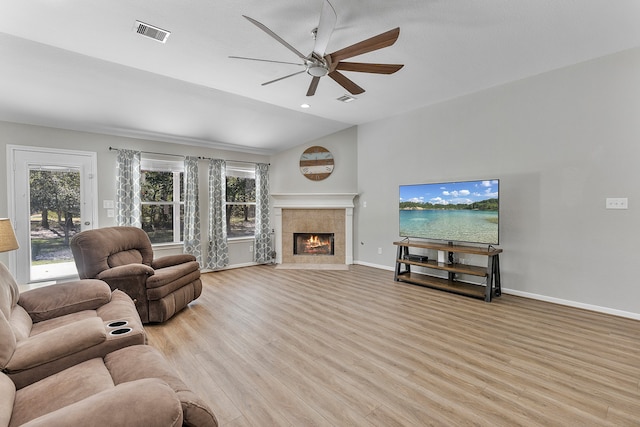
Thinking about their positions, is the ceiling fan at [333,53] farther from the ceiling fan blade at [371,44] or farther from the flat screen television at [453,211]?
the flat screen television at [453,211]

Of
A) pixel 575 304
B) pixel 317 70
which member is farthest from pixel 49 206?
pixel 575 304

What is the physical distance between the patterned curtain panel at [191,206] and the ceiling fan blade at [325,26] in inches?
146

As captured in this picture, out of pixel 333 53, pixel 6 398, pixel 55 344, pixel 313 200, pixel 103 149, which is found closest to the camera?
pixel 6 398

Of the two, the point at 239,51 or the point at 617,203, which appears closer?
the point at 239,51

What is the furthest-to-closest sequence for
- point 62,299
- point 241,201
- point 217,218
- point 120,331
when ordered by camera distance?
point 241,201
point 217,218
point 62,299
point 120,331

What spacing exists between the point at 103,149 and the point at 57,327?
3.55 meters

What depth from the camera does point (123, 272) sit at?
9.99ft

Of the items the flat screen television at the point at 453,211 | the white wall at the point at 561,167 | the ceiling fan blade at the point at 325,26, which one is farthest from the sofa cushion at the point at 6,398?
the white wall at the point at 561,167

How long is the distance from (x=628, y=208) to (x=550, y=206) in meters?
0.66

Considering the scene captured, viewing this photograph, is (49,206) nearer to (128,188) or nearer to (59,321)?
(128,188)

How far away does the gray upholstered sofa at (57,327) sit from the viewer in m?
1.37

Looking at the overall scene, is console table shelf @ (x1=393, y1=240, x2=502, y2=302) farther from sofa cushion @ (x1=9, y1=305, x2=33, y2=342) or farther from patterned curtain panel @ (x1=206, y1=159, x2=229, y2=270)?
sofa cushion @ (x1=9, y1=305, x2=33, y2=342)

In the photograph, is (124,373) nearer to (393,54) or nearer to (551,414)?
(551,414)

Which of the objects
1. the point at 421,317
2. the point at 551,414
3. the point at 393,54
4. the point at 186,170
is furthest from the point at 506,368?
the point at 186,170
